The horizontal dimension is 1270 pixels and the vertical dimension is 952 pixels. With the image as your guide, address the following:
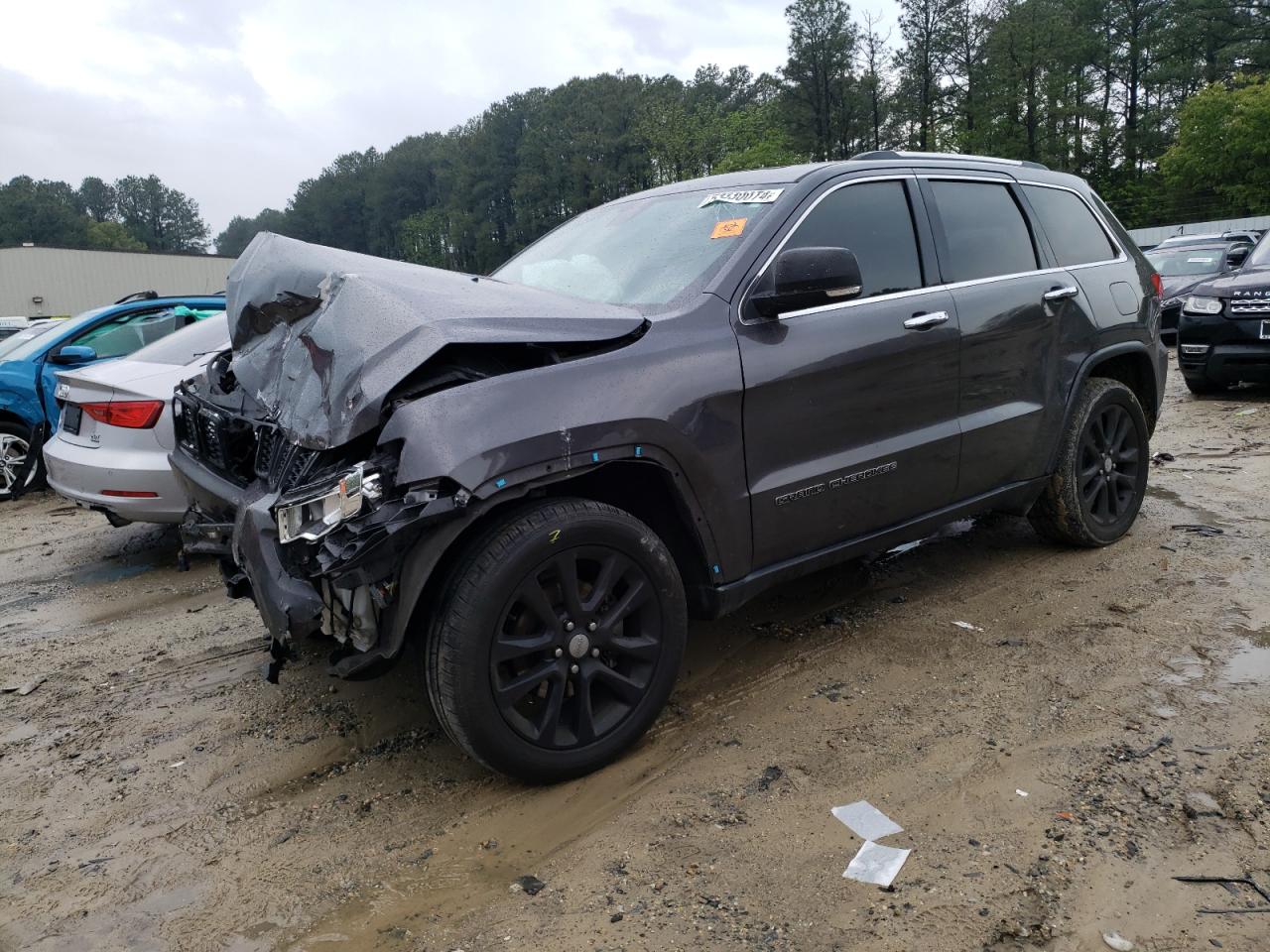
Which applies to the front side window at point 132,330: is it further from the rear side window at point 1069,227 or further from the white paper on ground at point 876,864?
the white paper on ground at point 876,864

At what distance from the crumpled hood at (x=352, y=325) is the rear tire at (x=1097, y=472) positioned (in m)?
2.56

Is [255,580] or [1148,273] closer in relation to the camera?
[255,580]

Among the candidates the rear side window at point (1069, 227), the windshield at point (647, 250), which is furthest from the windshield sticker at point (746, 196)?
the rear side window at point (1069, 227)

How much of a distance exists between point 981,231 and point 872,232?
73cm

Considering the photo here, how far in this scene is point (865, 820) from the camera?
268cm

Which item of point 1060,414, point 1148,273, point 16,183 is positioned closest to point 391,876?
point 1060,414

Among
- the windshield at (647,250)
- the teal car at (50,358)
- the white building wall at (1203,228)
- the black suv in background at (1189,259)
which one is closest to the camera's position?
the windshield at (647,250)

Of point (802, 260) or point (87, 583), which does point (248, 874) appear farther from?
point (87, 583)

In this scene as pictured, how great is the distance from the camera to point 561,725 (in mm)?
2936

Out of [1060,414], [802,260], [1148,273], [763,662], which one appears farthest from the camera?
[1148,273]

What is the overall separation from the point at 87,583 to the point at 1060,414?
551cm

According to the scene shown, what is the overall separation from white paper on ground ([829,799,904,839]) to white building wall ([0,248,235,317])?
4687 centimetres

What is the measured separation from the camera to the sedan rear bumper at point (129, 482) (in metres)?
5.43

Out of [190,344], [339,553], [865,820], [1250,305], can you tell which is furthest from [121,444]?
[1250,305]
